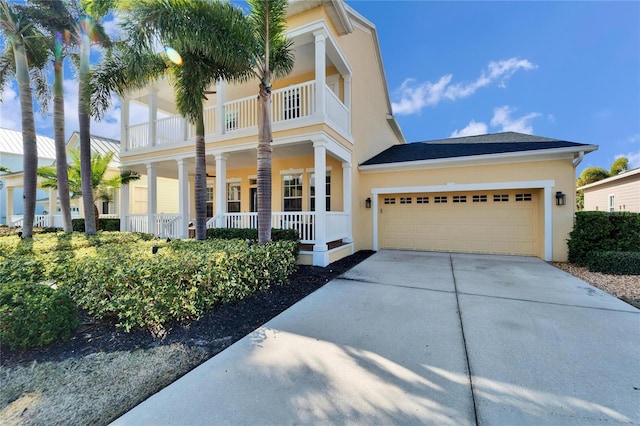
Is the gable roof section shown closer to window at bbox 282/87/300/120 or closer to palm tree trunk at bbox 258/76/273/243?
window at bbox 282/87/300/120

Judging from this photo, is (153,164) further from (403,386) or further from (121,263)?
(403,386)

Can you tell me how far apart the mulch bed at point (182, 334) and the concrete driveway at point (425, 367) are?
305 millimetres

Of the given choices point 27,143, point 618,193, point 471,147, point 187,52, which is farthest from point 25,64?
point 618,193

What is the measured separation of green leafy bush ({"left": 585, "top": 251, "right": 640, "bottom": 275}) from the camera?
630cm

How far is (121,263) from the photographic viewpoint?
3969 millimetres

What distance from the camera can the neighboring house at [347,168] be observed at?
782 centimetres

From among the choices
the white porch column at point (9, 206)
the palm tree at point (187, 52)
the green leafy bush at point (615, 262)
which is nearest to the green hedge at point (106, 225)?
the palm tree at point (187, 52)

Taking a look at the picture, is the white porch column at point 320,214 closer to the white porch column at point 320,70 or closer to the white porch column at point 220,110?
the white porch column at point 320,70

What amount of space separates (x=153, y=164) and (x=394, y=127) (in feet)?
41.3

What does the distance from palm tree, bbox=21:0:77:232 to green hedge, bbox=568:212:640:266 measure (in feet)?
53.1

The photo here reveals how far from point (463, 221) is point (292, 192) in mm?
6717

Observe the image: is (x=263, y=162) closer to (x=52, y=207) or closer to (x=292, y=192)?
(x=292, y=192)

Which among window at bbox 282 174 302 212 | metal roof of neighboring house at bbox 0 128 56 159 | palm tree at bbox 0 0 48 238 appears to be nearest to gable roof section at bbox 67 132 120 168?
metal roof of neighboring house at bbox 0 128 56 159

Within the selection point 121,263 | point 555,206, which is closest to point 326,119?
point 121,263
